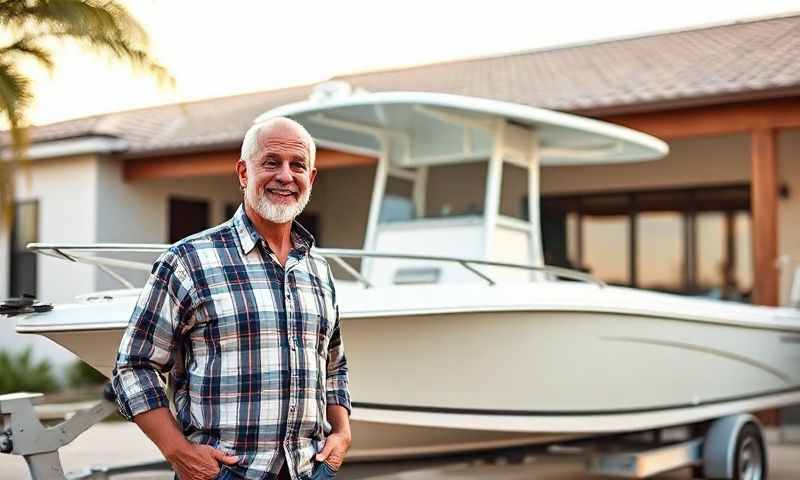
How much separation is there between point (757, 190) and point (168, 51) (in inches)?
239

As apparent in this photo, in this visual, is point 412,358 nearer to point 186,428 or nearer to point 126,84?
point 186,428

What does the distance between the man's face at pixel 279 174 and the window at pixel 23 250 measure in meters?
12.6

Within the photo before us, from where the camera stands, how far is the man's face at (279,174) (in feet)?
9.52

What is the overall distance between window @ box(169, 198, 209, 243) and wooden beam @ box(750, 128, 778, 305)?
326 inches

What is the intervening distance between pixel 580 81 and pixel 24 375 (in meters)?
7.82

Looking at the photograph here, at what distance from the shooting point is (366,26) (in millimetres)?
17719

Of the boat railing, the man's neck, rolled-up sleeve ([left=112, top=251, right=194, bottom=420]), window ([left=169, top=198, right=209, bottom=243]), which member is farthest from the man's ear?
window ([left=169, top=198, right=209, bottom=243])

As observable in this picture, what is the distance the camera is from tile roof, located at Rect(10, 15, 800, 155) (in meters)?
10.2

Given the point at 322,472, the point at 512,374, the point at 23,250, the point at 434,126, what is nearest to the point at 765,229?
the point at 434,126

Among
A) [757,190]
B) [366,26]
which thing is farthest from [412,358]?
[366,26]

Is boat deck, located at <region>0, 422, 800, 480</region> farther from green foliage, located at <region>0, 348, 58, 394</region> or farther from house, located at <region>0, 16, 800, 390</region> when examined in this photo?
green foliage, located at <region>0, 348, 58, 394</region>

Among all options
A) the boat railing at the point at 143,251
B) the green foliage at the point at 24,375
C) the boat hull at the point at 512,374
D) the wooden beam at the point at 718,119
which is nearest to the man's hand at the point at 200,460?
the boat railing at the point at 143,251

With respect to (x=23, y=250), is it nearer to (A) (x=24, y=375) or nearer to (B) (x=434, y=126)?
(A) (x=24, y=375)

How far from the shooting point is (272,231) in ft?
9.54
